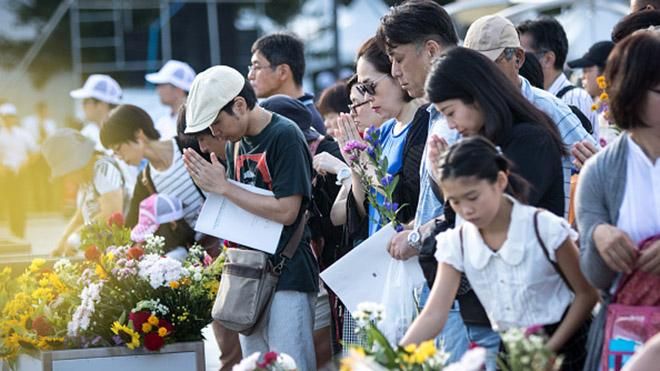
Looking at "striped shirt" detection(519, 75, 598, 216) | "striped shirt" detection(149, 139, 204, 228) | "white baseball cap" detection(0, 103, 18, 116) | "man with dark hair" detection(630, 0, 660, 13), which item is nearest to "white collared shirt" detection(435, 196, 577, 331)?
"striped shirt" detection(519, 75, 598, 216)

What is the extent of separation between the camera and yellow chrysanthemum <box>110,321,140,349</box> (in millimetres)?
5871

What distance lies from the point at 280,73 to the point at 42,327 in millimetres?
1984

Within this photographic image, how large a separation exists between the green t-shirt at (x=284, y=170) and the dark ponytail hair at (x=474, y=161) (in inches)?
65.5

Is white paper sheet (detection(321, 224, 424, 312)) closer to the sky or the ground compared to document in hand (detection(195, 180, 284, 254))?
closer to the ground

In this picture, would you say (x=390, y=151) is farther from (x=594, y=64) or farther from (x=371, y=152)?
(x=594, y=64)

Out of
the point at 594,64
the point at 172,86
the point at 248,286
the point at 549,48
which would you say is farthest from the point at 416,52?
the point at 172,86

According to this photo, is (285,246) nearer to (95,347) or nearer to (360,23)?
(95,347)

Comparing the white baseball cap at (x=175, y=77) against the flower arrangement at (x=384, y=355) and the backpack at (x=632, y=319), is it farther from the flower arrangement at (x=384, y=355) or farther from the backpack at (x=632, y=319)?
the backpack at (x=632, y=319)

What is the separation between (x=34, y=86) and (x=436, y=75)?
20574mm

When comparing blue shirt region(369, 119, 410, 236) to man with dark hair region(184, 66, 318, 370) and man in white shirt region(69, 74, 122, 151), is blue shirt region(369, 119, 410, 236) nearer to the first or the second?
man with dark hair region(184, 66, 318, 370)

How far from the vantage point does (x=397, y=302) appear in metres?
4.83

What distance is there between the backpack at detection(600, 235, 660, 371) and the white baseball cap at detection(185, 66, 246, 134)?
7.12ft

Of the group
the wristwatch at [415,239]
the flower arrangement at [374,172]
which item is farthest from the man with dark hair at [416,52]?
the flower arrangement at [374,172]

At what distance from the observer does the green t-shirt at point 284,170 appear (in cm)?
540
